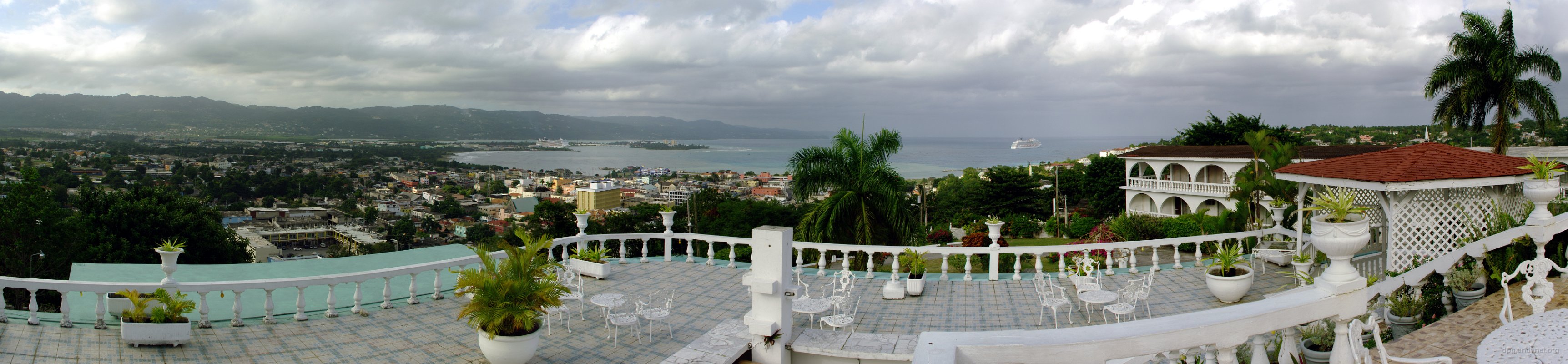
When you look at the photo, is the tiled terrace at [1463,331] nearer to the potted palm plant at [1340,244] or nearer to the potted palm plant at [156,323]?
the potted palm plant at [1340,244]

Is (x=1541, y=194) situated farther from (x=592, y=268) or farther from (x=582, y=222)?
(x=582, y=222)

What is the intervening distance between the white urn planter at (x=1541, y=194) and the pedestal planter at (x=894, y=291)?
6.47 meters

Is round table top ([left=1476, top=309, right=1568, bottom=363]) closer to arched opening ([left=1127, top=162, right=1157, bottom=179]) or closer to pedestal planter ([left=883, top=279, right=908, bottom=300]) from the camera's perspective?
pedestal planter ([left=883, top=279, right=908, bottom=300])

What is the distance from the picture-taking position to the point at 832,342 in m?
7.04

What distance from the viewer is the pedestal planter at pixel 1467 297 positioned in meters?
6.66

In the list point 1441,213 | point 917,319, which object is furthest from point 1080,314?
point 1441,213

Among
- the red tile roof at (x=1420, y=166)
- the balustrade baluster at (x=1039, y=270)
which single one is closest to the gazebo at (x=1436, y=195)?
the red tile roof at (x=1420, y=166)

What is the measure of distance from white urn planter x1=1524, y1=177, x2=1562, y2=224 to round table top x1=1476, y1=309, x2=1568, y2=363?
12.7 ft

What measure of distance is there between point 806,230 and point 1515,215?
39.6 feet

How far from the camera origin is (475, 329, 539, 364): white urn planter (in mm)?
6781

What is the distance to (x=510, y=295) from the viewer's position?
22.4ft

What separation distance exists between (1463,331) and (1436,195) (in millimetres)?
3694

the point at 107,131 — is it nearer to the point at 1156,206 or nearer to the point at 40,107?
the point at 40,107

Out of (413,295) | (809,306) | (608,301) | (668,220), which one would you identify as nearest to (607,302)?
(608,301)
